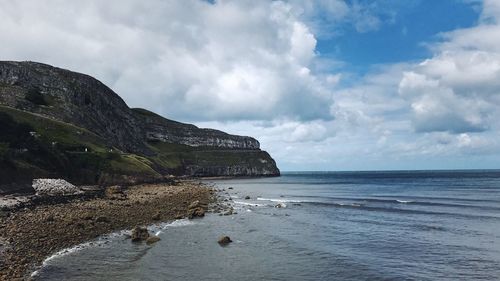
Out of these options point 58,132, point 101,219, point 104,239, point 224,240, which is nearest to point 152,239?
point 104,239

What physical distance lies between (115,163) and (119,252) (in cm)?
8275

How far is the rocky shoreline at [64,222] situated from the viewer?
98.0 ft

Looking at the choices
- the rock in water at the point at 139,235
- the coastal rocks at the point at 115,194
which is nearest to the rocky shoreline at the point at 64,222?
the coastal rocks at the point at 115,194

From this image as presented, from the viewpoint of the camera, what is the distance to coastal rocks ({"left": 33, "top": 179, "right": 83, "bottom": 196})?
2781 inches

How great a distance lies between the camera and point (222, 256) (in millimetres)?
35094

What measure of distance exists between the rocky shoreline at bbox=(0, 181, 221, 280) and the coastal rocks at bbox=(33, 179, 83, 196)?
6.73 meters

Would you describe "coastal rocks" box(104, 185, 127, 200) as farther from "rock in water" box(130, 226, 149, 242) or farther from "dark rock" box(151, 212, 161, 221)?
"rock in water" box(130, 226, 149, 242)

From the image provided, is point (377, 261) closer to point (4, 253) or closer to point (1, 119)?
point (4, 253)

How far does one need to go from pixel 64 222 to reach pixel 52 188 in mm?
34427

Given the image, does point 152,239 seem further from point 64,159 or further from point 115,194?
point 64,159

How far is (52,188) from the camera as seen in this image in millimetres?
73125

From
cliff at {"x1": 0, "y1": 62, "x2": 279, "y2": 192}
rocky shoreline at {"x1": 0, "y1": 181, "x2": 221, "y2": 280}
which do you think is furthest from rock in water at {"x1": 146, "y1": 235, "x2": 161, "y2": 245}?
cliff at {"x1": 0, "y1": 62, "x2": 279, "y2": 192}

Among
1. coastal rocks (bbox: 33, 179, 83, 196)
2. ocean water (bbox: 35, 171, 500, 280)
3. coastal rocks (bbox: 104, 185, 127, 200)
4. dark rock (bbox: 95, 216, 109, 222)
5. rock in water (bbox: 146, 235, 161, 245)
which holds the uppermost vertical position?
coastal rocks (bbox: 33, 179, 83, 196)

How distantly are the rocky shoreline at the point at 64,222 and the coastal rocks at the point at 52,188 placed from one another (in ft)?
22.1
